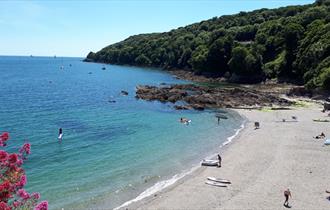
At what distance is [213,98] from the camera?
7812 cm

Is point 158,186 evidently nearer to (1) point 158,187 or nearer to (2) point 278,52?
(1) point 158,187

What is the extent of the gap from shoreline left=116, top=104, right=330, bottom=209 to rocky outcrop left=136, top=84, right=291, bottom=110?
23478 mm

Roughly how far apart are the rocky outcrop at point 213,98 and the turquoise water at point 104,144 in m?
5.25

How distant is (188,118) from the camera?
6184 centimetres

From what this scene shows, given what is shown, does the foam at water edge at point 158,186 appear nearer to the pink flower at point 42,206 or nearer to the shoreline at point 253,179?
the shoreline at point 253,179

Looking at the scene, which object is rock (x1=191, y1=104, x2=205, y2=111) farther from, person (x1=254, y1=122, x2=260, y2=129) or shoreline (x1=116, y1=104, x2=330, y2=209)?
shoreline (x1=116, y1=104, x2=330, y2=209)

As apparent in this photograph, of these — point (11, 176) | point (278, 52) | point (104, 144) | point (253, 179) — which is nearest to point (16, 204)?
point (11, 176)

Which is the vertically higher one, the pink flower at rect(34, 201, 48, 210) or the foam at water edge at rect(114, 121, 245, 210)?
the pink flower at rect(34, 201, 48, 210)

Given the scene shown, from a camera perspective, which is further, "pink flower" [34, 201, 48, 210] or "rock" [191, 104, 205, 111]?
"rock" [191, 104, 205, 111]

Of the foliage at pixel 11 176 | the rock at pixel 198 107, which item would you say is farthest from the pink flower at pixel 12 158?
the rock at pixel 198 107

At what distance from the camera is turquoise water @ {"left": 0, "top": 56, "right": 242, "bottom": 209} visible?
30.9 meters

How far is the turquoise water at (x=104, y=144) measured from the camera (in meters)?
30.9

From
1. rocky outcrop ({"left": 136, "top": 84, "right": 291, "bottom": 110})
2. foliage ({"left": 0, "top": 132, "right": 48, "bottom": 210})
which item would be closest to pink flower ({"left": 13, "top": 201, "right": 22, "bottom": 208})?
foliage ({"left": 0, "top": 132, "right": 48, "bottom": 210})

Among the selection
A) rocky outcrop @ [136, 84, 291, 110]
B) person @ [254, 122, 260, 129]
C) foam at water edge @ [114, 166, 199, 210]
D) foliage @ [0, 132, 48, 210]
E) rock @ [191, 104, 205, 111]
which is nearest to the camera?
foliage @ [0, 132, 48, 210]
